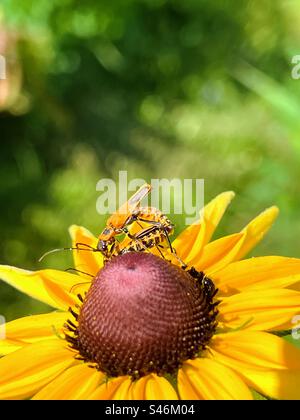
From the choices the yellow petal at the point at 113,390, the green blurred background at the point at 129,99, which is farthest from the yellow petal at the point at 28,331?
the green blurred background at the point at 129,99


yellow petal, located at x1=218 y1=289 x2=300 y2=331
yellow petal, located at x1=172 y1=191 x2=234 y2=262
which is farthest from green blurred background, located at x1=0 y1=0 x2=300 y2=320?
yellow petal, located at x1=218 y1=289 x2=300 y2=331

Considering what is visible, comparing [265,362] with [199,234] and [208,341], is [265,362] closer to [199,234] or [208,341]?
[208,341]

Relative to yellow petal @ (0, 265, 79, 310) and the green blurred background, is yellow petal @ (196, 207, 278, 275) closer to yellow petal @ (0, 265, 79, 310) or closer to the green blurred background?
yellow petal @ (0, 265, 79, 310)

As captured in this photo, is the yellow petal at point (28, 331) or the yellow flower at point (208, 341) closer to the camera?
the yellow flower at point (208, 341)

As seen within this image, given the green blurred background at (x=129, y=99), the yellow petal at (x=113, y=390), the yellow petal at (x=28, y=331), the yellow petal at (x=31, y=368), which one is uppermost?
the green blurred background at (x=129, y=99)

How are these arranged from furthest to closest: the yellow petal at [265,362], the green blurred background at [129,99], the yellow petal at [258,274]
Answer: the green blurred background at [129,99] < the yellow petal at [258,274] < the yellow petal at [265,362]

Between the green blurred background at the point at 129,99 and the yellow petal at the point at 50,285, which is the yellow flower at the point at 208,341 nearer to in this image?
the yellow petal at the point at 50,285
